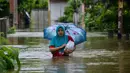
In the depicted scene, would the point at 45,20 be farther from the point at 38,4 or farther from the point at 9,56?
the point at 9,56

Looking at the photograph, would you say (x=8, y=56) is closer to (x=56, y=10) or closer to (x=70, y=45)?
(x=70, y=45)

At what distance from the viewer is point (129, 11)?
81.8 feet

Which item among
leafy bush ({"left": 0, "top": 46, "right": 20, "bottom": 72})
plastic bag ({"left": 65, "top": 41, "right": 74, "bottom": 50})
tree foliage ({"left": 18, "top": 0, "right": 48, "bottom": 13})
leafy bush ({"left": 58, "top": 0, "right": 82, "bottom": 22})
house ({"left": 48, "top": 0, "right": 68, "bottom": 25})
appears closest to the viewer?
leafy bush ({"left": 0, "top": 46, "right": 20, "bottom": 72})

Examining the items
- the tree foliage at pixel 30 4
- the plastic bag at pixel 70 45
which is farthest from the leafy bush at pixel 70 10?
the plastic bag at pixel 70 45

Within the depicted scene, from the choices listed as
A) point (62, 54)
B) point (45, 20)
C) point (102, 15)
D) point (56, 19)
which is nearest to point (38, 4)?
point (45, 20)

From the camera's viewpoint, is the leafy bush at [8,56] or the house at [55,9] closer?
the leafy bush at [8,56]

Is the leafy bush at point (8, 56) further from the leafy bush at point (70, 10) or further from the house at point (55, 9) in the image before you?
the house at point (55, 9)

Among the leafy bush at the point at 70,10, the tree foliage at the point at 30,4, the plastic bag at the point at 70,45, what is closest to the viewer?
the plastic bag at the point at 70,45

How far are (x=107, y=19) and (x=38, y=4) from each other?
31.9 metres

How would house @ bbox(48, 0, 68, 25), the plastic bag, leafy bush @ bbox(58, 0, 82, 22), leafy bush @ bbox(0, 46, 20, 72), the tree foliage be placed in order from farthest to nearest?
the tree foliage < house @ bbox(48, 0, 68, 25) < leafy bush @ bbox(58, 0, 82, 22) < the plastic bag < leafy bush @ bbox(0, 46, 20, 72)

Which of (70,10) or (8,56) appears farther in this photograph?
A: (70,10)

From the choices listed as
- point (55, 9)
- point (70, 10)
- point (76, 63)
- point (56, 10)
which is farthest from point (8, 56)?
point (56, 10)

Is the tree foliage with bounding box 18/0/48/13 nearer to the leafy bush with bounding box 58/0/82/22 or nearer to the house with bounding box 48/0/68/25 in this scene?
the house with bounding box 48/0/68/25

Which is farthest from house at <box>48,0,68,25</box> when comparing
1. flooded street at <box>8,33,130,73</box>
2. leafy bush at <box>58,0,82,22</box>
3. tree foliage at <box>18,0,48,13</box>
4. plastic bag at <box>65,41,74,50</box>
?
plastic bag at <box>65,41,74,50</box>
